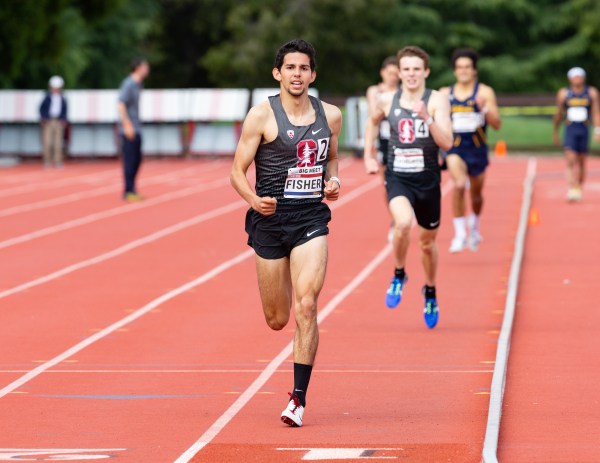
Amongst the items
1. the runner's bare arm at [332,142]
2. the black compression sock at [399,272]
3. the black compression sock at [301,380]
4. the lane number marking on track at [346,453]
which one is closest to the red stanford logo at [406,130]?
the black compression sock at [399,272]

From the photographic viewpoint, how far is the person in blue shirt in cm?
1636

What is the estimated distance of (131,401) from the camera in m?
8.93

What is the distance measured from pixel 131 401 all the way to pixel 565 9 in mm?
49232

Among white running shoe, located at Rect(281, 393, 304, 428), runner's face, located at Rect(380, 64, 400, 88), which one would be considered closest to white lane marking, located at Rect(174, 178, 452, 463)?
white running shoe, located at Rect(281, 393, 304, 428)

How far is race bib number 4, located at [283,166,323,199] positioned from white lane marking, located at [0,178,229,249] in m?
10.3

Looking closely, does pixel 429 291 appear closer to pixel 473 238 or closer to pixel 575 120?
pixel 473 238

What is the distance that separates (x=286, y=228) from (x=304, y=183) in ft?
0.83

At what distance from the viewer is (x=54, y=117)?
35.5m

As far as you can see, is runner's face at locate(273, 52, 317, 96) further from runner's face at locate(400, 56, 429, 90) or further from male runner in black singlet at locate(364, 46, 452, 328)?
runner's face at locate(400, 56, 429, 90)

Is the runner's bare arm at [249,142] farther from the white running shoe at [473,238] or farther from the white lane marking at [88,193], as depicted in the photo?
the white lane marking at [88,193]

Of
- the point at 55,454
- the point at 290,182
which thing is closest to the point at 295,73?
the point at 290,182

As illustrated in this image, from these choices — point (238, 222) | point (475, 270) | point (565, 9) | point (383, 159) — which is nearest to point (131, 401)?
point (475, 270)

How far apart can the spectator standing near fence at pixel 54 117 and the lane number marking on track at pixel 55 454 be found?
28022 millimetres

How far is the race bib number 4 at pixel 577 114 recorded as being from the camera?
24047 millimetres
